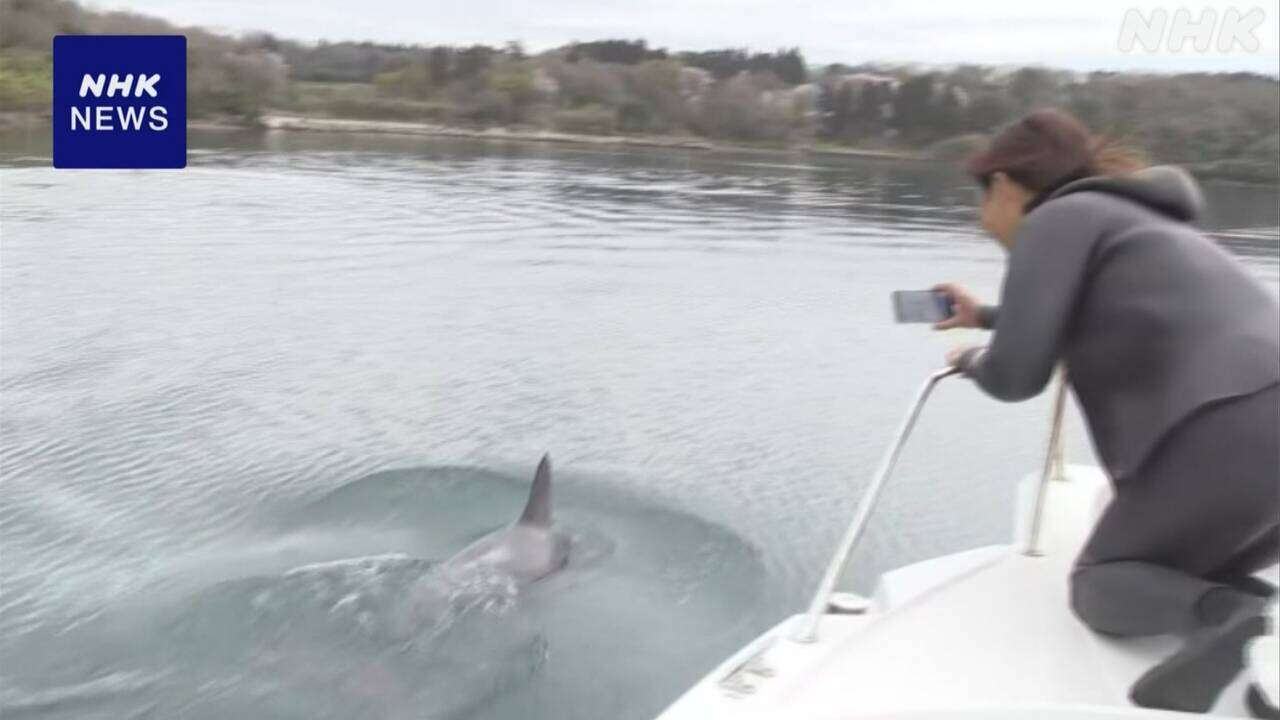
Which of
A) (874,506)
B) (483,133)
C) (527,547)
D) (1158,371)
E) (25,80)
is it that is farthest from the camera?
(483,133)

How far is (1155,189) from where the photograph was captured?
285 centimetres

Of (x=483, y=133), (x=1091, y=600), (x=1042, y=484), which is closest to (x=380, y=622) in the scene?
(x=1042, y=484)

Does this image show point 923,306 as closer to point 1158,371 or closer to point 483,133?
point 1158,371

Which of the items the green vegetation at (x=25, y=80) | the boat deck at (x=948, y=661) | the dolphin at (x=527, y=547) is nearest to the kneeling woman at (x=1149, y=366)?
the boat deck at (x=948, y=661)

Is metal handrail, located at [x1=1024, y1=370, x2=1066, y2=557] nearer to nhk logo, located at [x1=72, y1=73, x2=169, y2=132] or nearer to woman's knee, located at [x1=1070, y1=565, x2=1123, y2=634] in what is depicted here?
woman's knee, located at [x1=1070, y1=565, x2=1123, y2=634]

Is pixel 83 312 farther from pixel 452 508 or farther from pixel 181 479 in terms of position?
pixel 452 508

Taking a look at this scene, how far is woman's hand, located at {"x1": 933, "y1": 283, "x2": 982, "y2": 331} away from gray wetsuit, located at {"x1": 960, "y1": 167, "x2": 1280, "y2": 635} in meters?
0.33

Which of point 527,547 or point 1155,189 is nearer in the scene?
point 1155,189

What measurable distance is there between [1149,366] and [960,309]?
56 cm

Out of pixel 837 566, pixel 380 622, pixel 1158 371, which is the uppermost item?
pixel 1158 371

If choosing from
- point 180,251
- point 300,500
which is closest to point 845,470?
point 300,500

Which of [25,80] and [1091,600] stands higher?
[25,80]

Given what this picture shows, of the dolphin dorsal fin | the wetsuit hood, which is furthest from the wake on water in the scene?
the wetsuit hood

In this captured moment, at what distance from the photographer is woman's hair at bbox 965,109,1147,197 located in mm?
2965
